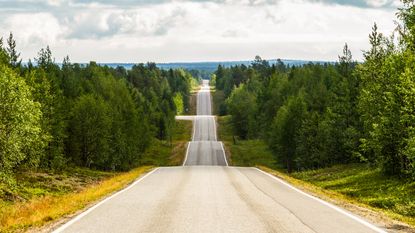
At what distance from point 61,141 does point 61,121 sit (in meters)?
2.13

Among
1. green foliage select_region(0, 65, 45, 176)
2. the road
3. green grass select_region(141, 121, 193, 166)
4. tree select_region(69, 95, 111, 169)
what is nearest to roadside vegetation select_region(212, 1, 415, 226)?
the road

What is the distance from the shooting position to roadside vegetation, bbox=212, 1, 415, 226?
2700cm

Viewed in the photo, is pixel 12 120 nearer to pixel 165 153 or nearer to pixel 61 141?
pixel 61 141

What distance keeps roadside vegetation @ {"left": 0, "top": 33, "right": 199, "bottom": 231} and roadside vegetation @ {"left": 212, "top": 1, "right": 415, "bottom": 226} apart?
39.5 feet

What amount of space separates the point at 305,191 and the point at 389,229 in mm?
11176

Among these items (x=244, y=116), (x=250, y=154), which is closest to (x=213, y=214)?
(x=250, y=154)

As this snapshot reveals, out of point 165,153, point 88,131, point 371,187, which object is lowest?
point 165,153

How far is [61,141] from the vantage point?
54.9 metres

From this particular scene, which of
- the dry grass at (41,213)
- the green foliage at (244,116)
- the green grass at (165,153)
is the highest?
the dry grass at (41,213)

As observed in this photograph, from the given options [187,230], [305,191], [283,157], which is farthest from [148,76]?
[187,230]

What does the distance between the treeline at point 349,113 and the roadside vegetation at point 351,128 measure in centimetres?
6

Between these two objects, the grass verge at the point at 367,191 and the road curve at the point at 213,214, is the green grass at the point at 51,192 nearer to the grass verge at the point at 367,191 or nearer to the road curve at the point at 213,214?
the road curve at the point at 213,214

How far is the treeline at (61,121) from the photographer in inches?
1309

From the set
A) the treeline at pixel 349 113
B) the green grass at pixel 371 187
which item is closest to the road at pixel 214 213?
the green grass at pixel 371 187
